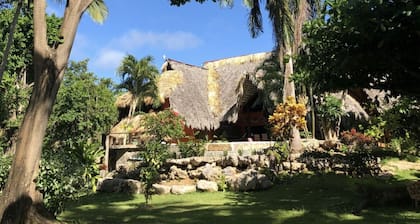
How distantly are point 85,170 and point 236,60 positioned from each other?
21305 millimetres

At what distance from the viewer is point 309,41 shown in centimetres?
818

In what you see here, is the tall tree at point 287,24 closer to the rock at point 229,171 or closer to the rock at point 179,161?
the rock at point 229,171

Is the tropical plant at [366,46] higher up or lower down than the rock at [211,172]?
higher up

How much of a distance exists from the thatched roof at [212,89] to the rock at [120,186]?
8.31m

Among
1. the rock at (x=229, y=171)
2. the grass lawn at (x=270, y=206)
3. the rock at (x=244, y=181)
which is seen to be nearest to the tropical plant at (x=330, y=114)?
the grass lawn at (x=270, y=206)

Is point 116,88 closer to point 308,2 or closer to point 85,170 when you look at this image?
point 308,2

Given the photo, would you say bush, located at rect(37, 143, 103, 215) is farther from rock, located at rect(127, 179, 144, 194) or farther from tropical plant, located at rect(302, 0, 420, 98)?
tropical plant, located at rect(302, 0, 420, 98)

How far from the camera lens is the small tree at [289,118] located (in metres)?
14.6

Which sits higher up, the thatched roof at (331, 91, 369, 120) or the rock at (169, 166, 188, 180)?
the thatched roof at (331, 91, 369, 120)

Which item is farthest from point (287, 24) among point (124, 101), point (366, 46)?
point (124, 101)

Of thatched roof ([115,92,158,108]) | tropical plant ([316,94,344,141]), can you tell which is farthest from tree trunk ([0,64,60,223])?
thatched roof ([115,92,158,108])

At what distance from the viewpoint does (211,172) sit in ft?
46.3

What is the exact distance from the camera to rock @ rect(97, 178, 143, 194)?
13999 millimetres

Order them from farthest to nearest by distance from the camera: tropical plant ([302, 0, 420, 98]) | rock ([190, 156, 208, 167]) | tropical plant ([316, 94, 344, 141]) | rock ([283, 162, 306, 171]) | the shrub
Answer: tropical plant ([316, 94, 344, 141]) → the shrub → rock ([190, 156, 208, 167]) → rock ([283, 162, 306, 171]) → tropical plant ([302, 0, 420, 98])
